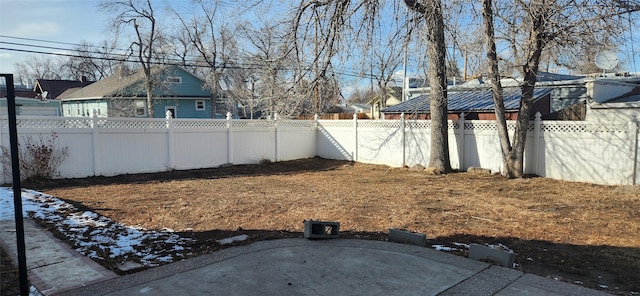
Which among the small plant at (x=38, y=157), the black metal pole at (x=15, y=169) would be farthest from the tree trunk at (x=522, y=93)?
the small plant at (x=38, y=157)

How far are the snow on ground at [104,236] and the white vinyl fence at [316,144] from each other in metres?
3.72

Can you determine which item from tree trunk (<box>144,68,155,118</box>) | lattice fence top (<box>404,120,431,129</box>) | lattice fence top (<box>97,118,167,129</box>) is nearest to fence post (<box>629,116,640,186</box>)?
lattice fence top (<box>404,120,431,129</box>)

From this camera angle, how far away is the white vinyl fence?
9695mm

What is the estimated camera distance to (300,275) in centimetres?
394

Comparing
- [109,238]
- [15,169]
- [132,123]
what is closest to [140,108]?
[132,123]

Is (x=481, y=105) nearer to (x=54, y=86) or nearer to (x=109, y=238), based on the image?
(x=109, y=238)

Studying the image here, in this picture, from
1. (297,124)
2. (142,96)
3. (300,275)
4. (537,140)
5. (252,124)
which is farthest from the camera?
(142,96)

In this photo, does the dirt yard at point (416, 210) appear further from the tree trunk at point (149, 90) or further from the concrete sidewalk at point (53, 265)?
the tree trunk at point (149, 90)

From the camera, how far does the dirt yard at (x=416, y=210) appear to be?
186 inches

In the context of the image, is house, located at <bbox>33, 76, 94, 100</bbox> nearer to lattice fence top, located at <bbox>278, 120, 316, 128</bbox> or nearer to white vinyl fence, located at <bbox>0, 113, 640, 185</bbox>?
lattice fence top, located at <bbox>278, 120, 316, 128</bbox>

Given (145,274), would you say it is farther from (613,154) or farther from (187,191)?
(613,154)

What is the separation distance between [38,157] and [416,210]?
346 inches

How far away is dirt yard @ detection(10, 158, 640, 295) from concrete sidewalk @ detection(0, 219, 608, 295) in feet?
1.57

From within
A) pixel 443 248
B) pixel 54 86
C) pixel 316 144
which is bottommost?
pixel 443 248
